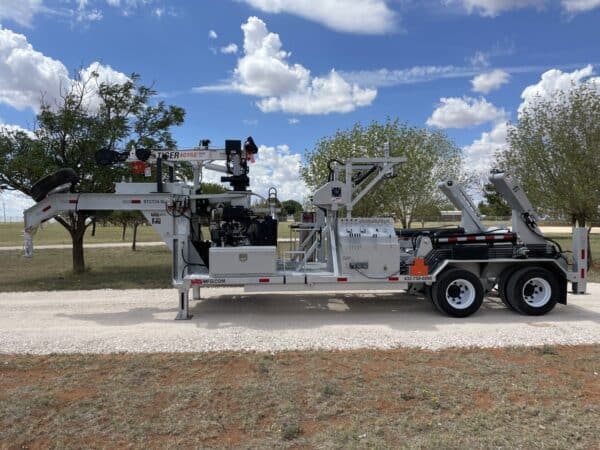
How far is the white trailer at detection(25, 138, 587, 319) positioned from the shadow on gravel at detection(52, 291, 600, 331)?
1.13 feet

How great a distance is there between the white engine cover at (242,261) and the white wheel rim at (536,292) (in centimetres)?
463

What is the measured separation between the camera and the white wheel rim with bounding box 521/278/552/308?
873 centimetres

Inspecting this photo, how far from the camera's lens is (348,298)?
34.4ft

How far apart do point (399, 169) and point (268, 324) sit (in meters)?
13.8

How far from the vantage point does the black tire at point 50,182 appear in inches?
343

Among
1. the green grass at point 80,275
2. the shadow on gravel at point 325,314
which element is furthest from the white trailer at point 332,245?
the green grass at point 80,275

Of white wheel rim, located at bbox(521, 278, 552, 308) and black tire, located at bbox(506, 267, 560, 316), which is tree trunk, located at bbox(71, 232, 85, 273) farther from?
white wheel rim, located at bbox(521, 278, 552, 308)

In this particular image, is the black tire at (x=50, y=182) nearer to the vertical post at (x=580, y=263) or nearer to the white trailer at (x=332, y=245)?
the white trailer at (x=332, y=245)

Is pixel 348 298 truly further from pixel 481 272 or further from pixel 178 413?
pixel 178 413

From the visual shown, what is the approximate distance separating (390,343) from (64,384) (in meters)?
4.16

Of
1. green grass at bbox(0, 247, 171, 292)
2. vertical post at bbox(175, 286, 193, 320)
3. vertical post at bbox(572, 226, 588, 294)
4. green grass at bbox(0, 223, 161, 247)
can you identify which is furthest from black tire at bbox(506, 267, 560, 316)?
green grass at bbox(0, 223, 161, 247)

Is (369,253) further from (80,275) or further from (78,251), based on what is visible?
(78,251)

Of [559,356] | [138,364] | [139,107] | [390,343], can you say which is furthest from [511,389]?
[139,107]

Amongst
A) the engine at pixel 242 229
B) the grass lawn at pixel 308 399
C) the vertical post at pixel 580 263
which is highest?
the engine at pixel 242 229
